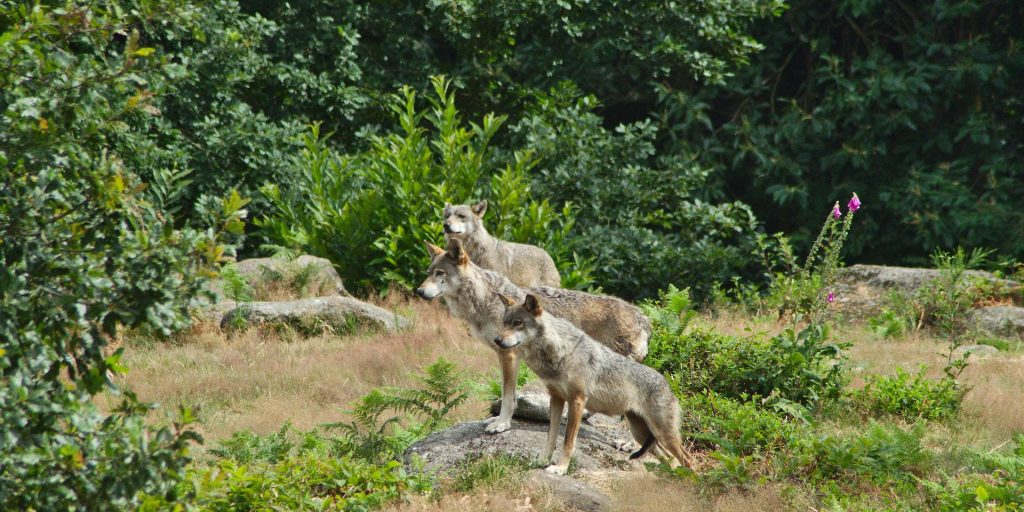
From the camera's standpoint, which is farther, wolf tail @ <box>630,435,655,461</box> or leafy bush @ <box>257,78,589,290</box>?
leafy bush @ <box>257,78,589,290</box>

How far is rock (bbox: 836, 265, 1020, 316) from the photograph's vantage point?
1495 centimetres

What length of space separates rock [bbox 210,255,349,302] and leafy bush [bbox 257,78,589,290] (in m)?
0.65

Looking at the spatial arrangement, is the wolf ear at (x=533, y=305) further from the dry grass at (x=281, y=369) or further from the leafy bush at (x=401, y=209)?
the leafy bush at (x=401, y=209)

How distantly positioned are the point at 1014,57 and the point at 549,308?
12.7 metres

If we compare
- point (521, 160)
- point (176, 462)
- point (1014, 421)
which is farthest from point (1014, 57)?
point (176, 462)

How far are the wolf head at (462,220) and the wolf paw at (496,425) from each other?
16.5 feet

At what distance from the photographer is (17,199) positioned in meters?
4.66

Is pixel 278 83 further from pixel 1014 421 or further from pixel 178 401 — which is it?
pixel 1014 421

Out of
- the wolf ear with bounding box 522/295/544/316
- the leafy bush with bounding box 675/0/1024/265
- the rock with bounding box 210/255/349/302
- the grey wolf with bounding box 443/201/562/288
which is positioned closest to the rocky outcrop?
the wolf ear with bounding box 522/295/544/316

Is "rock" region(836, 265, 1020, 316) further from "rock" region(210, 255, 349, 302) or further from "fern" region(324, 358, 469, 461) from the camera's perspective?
"fern" region(324, 358, 469, 461)

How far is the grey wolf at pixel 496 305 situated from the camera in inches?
363

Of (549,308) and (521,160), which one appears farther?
(521,160)

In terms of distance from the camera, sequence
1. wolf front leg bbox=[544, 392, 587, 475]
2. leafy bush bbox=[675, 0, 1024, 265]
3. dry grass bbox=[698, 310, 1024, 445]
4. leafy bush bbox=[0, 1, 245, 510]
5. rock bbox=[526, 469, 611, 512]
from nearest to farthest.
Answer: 1. leafy bush bbox=[0, 1, 245, 510]
2. rock bbox=[526, 469, 611, 512]
3. wolf front leg bbox=[544, 392, 587, 475]
4. dry grass bbox=[698, 310, 1024, 445]
5. leafy bush bbox=[675, 0, 1024, 265]

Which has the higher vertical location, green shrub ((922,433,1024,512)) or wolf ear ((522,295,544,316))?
wolf ear ((522,295,544,316))
